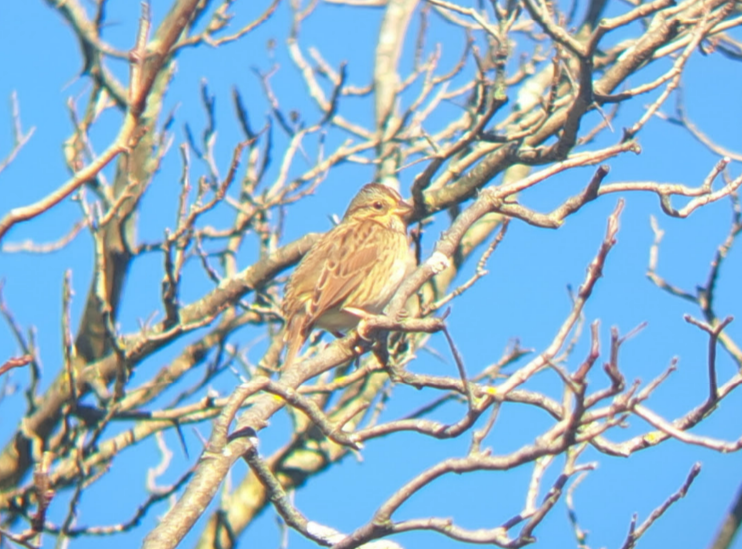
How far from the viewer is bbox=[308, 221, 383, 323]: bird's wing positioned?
677 centimetres

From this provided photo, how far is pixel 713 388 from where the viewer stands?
3.03 meters

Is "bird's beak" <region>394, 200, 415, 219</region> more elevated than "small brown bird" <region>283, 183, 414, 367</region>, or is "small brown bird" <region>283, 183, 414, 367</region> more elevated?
"bird's beak" <region>394, 200, 415, 219</region>

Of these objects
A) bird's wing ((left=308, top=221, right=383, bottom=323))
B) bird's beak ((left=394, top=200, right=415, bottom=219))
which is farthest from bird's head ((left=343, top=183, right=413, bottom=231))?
bird's wing ((left=308, top=221, right=383, bottom=323))

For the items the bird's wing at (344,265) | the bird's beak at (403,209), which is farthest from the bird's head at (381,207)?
the bird's wing at (344,265)

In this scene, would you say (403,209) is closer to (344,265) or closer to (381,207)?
(381,207)

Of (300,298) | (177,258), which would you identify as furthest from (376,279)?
(177,258)

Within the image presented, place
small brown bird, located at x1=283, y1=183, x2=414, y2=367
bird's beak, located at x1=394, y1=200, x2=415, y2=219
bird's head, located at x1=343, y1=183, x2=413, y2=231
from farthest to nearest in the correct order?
bird's head, located at x1=343, y1=183, x2=413, y2=231, bird's beak, located at x1=394, y1=200, x2=415, y2=219, small brown bird, located at x1=283, y1=183, x2=414, y2=367

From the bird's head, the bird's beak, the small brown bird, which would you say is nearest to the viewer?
the small brown bird

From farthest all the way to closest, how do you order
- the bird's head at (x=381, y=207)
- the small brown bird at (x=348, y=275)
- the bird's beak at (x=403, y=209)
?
the bird's head at (x=381, y=207) → the bird's beak at (x=403, y=209) → the small brown bird at (x=348, y=275)

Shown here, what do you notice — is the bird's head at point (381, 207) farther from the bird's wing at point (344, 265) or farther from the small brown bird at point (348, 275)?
the bird's wing at point (344, 265)

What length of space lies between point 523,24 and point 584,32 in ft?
6.14

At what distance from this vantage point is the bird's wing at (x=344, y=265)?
677cm

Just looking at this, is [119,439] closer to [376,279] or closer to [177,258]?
[177,258]

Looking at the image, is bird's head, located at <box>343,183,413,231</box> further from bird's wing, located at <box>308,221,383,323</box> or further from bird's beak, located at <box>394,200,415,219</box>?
bird's wing, located at <box>308,221,383,323</box>
